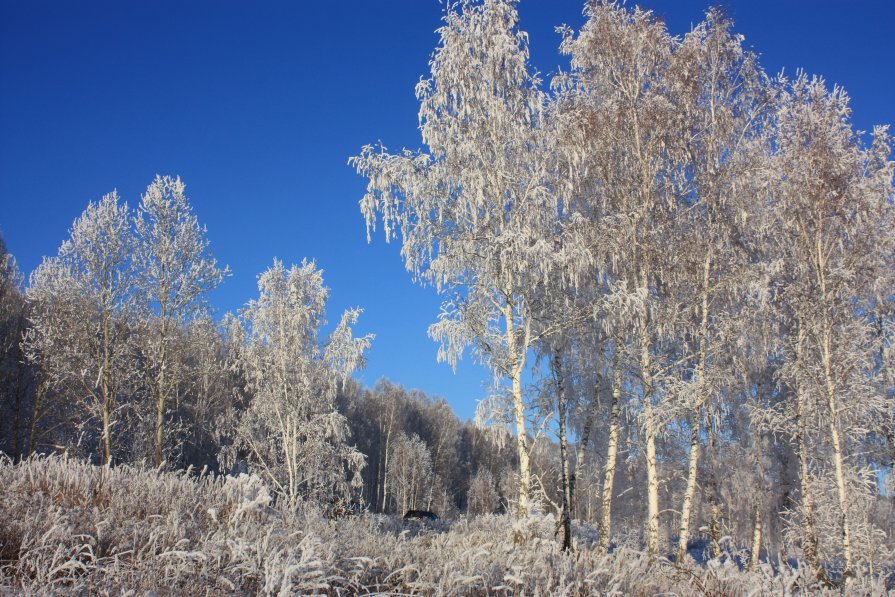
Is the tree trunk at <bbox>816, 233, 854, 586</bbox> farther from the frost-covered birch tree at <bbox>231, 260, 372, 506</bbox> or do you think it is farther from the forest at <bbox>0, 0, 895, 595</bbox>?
the frost-covered birch tree at <bbox>231, 260, 372, 506</bbox>

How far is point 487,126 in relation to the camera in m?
13.2

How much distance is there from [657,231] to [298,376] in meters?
12.0

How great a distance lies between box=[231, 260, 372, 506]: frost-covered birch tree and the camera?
62.3ft

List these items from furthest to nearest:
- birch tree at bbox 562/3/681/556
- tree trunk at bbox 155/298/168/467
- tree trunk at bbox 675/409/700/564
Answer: tree trunk at bbox 155/298/168/467 → birch tree at bbox 562/3/681/556 → tree trunk at bbox 675/409/700/564

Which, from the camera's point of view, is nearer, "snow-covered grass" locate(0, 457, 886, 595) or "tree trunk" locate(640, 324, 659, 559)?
"snow-covered grass" locate(0, 457, 886, 595)

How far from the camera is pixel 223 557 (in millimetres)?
3674

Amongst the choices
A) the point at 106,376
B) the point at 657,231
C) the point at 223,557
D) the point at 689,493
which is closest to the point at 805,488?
the point at 689,493

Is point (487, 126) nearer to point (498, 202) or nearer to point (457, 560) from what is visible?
point (498, 202)

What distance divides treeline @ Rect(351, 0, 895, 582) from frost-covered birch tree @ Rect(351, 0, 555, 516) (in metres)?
0.05

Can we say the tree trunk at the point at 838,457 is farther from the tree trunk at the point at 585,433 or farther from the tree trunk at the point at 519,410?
the tree trunk at the point at 519,410

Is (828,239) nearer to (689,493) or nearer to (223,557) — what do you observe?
(689,493)

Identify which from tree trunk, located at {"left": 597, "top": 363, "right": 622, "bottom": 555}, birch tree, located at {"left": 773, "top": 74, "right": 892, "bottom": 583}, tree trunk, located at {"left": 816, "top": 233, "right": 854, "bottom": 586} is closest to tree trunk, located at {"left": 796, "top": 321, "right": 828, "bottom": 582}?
birch tree, located at {"left": 773, "top": 74, "right": 892, "bottom": 583}

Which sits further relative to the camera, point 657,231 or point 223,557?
point 657,231

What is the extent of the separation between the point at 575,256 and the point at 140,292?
39.8 ft
